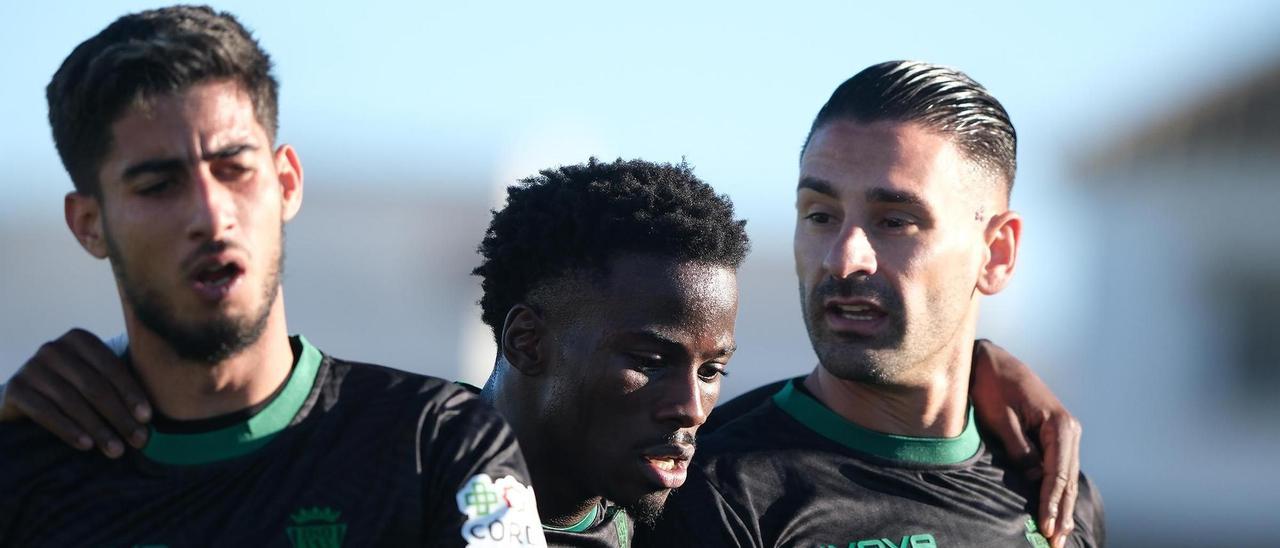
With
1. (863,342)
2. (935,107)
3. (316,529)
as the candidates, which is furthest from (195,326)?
(935,107)

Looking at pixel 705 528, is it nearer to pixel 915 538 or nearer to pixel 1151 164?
pixel 915 538

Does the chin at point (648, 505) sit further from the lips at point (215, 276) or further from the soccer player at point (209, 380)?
the lips at point (215, 276)

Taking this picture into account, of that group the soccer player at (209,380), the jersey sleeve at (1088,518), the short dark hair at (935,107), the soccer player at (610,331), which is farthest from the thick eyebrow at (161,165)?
the jersey sleeve at (1088,518)

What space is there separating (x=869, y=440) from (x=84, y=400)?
7.38ft

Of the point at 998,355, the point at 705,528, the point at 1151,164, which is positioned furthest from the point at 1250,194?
the point at 705,528

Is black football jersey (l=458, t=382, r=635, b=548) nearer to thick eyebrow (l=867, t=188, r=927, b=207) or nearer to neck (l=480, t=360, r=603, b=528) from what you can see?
neck (l=480, t=360, r=603, b=528)

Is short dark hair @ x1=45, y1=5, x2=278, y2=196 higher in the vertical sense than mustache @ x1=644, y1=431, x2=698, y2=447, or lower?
higher

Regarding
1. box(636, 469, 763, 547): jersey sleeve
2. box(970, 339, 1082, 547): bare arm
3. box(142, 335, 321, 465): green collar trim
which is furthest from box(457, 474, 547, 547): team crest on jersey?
box(970, 339, 1082, 547): bare arm

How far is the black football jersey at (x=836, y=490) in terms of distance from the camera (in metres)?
4.57

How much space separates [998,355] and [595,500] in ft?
5.48

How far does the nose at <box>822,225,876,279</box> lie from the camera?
4.83 meters

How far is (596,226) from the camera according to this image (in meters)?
Result: 4.82

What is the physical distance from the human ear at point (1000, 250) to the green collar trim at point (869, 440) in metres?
0.52

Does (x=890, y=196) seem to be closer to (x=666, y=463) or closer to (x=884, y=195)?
(x=884, y=195)
